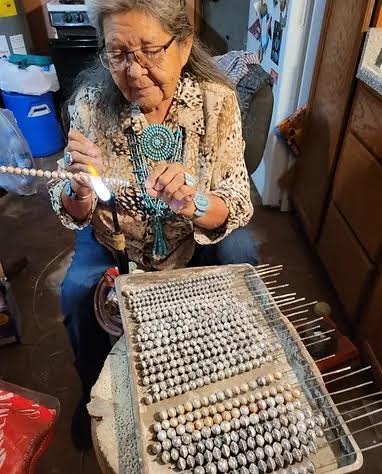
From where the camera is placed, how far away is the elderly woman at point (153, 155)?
104 cm

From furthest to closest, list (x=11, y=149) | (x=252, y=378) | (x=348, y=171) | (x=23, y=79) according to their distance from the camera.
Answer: (x=23, y=79), (x=11, y=149), (x=348, y=171), (x=252, y=378)

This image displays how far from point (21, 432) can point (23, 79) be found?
269 cm

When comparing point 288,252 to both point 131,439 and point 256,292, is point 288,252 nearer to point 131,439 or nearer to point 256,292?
point 256,292

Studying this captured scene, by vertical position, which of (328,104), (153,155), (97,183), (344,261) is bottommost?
(344,261)

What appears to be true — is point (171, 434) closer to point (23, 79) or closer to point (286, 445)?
point (286, 445)

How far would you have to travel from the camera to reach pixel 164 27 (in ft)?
3.34

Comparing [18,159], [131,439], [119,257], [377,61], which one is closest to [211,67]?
[119,257]

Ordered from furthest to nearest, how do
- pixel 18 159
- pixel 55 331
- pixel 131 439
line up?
pixel 18 159, pixel 55 331, pixel 131 439

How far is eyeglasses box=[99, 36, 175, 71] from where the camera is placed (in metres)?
1.02

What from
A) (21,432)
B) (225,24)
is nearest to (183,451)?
(21,432)

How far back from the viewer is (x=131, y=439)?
84 centimetres

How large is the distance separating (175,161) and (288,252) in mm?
1312

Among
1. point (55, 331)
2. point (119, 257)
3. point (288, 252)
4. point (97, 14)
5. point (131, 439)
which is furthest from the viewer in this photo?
point (288, 252)

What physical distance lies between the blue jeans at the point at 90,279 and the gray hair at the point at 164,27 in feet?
1.44
